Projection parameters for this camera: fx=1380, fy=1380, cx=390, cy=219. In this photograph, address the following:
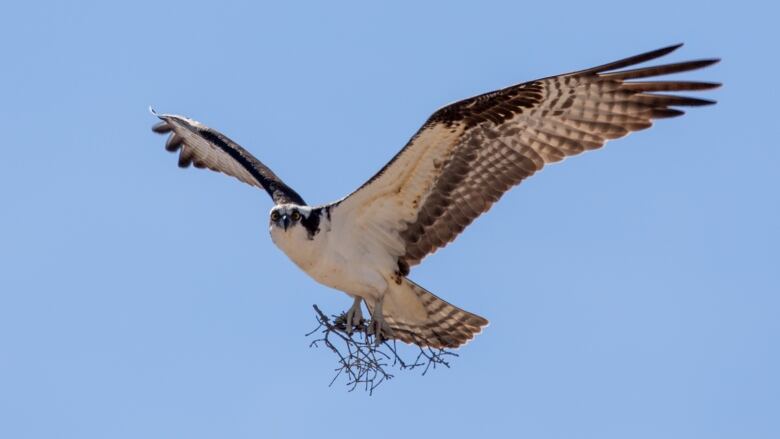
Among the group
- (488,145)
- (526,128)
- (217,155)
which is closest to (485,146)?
(488,145)

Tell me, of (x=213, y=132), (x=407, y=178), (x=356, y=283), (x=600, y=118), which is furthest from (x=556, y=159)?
(x=213, y=132)

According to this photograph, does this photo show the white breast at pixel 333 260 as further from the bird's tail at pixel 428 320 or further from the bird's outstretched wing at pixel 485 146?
the bird's tail at pixel 428 320

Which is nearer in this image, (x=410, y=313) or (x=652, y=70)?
(x=652, y=70)

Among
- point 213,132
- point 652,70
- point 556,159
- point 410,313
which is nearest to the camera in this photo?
point 652,70

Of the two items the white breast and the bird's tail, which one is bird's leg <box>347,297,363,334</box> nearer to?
the white breast

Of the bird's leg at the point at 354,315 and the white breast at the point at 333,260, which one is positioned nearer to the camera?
the white breast at the point at 333,260

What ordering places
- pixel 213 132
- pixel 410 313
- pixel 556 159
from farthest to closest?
pixel 213 132 → pixel 410 313 → pixel 556 159

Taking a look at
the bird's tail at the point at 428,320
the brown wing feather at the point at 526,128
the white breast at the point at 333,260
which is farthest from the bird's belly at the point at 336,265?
the brown wing feather at the point at 526,128

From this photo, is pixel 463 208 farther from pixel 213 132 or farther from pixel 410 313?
pixel 213 132

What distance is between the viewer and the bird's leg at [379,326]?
10.3 meters

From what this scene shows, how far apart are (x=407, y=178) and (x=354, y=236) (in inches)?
25.4

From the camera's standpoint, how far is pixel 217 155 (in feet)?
42.4

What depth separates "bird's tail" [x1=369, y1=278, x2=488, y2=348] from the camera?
10.8 metres

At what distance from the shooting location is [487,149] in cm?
1011
